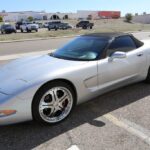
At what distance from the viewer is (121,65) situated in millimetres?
4496

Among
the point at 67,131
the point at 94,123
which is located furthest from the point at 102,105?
the point at 67,131

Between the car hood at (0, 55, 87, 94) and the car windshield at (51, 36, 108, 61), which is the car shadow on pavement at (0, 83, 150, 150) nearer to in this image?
the car hood at (0, 55, 87, 94)

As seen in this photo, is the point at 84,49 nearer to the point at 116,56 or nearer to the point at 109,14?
the point at 116,56

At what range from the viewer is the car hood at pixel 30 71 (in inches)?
135

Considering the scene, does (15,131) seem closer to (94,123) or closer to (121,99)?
(94,123)

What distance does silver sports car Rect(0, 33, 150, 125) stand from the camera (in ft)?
10.8

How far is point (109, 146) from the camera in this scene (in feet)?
10.1

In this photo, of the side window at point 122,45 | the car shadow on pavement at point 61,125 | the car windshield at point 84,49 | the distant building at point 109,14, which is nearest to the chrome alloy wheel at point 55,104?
the car shadow on pavement at point 61,125

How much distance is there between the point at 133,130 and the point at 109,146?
1.85 feet

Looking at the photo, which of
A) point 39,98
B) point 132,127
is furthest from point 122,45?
point 39,98

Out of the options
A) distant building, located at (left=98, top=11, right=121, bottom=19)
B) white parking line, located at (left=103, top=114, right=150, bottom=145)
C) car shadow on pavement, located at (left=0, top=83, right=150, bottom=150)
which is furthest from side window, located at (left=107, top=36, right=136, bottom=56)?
distant building, located at (left=98, top=11, right=121, bottom=19)

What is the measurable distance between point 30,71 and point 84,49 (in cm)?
125

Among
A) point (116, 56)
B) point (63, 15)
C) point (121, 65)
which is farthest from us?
point (63, 15)

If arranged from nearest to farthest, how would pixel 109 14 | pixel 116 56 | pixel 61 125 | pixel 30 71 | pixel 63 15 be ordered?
pixel 61 125
pixel 30 71
pixel 116 56
pixel 63 15
pixel 109 14
